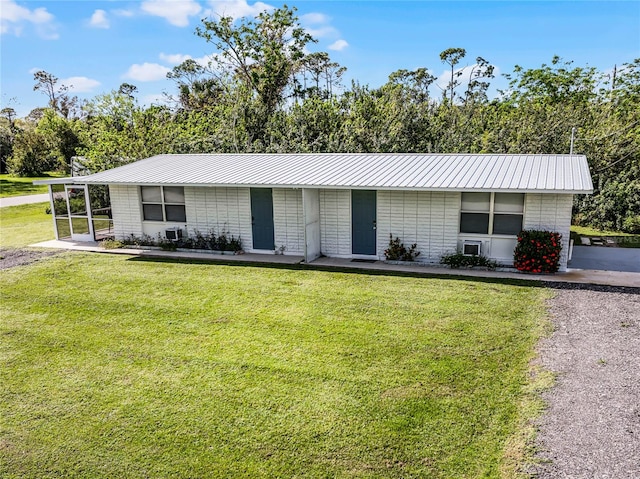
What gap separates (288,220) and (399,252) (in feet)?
10.2

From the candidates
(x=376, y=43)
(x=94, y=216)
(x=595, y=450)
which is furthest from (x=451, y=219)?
(x=376, y=43)

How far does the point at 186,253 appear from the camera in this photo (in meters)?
13.4

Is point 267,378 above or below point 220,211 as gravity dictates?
below

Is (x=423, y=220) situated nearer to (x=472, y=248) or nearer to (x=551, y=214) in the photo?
(x=472, y=248)

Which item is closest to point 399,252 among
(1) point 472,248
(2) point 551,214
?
(1) point 472,248

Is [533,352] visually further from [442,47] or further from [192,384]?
[442,47]

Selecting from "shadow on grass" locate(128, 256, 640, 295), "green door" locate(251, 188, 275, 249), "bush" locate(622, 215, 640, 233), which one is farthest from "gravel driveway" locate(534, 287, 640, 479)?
"bush" locate(622, 215, 640, 233)

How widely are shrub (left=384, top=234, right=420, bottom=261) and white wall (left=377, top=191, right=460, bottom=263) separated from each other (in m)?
0.10

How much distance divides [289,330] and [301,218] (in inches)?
208

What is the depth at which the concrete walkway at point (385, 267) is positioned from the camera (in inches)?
392

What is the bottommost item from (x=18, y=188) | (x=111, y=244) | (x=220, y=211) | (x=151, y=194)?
(x=111, y=244)

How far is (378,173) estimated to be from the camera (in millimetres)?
12164

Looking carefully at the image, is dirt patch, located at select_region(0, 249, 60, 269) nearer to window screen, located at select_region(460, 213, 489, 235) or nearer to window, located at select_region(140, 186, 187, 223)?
window, located at select_region(140, 186, 187, 223)

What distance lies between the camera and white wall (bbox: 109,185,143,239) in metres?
14.3
